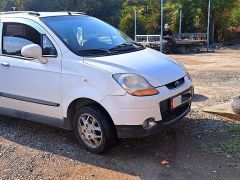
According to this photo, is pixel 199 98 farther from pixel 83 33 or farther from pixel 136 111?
pixel 136 111

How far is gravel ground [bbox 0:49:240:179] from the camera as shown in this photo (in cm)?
451

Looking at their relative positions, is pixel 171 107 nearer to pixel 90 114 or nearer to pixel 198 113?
pixel 90 114

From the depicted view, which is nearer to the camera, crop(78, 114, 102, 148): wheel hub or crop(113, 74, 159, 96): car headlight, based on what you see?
crop(113, 74, 159, 96): car headlight

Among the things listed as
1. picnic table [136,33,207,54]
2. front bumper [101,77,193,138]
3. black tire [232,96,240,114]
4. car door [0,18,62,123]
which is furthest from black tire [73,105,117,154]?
picnic table [136,33,207,54]

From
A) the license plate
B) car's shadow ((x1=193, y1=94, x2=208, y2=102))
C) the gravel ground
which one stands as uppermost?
the license plate

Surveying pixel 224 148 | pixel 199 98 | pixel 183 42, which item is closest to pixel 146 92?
pixel 224 148

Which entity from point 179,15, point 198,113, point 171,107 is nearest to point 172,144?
point 171,107

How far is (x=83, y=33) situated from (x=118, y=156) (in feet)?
5.78

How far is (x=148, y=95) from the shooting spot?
464cm

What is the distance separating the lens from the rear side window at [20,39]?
17.4 ft

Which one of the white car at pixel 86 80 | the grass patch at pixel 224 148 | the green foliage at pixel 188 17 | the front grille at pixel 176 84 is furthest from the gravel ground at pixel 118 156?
the green foliage at pixel 188 17

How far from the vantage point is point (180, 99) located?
16.7 feet

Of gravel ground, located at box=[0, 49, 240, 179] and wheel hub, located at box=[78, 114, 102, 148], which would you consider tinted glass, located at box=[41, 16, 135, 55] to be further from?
gravel ground, located at box=[0, 49, 240, 179]

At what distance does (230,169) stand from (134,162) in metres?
1.10
